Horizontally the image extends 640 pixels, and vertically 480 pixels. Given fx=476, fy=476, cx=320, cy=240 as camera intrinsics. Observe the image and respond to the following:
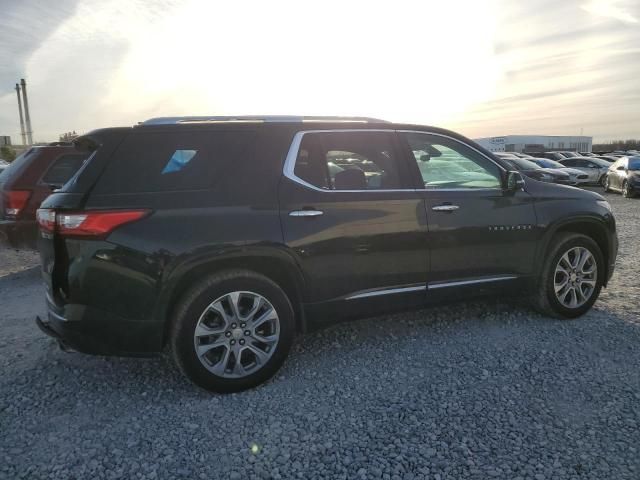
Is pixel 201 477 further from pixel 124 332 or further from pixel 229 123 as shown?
pixel 229 123

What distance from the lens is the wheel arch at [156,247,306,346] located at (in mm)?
2949

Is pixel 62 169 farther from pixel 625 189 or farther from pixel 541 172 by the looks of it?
pixel 625 189

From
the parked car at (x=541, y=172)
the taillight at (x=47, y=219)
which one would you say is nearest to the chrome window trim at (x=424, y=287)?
the taillight at (x=47, y=219)

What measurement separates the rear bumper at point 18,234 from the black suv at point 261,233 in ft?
11.0

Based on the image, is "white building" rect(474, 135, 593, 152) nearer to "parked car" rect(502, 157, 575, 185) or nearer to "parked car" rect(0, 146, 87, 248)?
"parked car" rect(502, 157, 575, 185)

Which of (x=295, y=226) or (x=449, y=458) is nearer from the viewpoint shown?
(x=449, y=458)

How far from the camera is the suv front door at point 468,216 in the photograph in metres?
3.75

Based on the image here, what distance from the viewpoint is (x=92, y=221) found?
2814 mm

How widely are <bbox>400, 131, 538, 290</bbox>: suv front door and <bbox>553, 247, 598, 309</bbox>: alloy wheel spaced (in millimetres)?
395

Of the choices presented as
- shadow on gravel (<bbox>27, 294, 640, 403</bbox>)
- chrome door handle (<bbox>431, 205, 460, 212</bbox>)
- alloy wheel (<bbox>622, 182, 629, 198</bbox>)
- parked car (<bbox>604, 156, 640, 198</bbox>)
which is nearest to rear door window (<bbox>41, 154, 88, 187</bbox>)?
shadow on gravel (<bbox>27, 294, 640, 403</bbox>)

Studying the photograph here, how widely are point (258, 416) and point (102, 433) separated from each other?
2.95 ft

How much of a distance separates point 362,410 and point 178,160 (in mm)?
1977

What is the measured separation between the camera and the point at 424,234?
3.66 metres

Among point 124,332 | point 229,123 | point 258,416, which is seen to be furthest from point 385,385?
point 229,123
